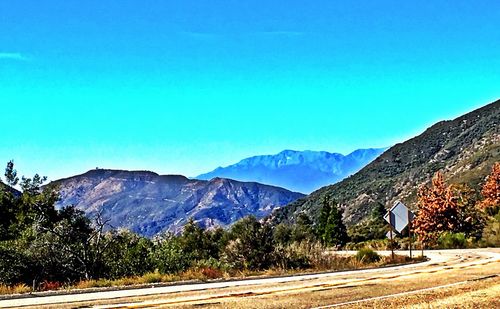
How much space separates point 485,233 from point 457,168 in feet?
171

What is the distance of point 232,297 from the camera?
47.0 ft

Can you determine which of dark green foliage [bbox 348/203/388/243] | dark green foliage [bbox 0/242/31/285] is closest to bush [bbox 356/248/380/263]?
dark green foliage [bbox 0/242/31/285]

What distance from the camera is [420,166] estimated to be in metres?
117

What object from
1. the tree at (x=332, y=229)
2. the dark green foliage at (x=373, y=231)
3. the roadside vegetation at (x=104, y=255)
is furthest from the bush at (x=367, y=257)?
the tree at (x=332, y=229)

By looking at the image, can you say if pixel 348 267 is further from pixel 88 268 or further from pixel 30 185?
pixel 30 185

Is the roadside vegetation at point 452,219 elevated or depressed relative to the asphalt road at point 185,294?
elevated

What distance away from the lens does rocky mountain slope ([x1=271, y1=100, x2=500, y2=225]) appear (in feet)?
308

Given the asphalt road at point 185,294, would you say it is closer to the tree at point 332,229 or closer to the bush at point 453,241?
the bush at point 453,241

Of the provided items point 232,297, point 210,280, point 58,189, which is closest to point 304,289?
point 232,297

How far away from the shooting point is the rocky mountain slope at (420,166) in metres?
93.8

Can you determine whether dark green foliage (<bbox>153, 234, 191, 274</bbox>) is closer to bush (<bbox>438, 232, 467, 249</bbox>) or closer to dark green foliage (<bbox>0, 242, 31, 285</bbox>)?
dark green foliage (<bbox>0, 242, 31, 285</bbox>)

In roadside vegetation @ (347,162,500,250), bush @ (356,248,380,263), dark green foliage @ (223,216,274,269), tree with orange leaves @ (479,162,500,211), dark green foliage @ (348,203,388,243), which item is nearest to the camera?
dark green foliage @ (223,216,274,269)

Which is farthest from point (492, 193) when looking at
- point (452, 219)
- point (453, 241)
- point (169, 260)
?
point (169, 260)

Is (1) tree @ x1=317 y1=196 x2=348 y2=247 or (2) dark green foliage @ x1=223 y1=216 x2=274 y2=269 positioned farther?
(1) tree @ x1=317 y1=196 x2=348 y2=247
